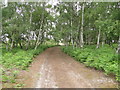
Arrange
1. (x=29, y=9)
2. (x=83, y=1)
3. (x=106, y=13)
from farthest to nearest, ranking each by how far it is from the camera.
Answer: (x=29, y=9) → (x=83, y=1) → (x=106, y=13)

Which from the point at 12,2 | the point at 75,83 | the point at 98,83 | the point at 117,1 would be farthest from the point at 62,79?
the point at 12,2

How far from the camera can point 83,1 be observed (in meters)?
16.9

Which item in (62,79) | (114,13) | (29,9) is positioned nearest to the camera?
(62,79)

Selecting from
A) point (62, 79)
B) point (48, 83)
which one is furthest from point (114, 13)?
point (48, 83)

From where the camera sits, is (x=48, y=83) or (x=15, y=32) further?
(x=15, y=32)

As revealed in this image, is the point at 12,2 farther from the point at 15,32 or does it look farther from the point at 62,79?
the point at 62,79

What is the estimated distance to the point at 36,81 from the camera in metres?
6.51

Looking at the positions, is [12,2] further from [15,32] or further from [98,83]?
[98,83]

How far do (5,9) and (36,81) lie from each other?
45.8 feet

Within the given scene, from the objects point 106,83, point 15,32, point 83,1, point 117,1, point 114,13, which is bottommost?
point 106,83

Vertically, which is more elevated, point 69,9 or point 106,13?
point 69,9

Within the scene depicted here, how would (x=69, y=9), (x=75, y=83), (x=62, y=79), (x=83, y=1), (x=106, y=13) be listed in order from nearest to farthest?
1. (x=75, y=83)
2. (x=62, y=79)
3. (x=106, y=13)
4. (x=83, y=1)
5. (x=69, y=9)

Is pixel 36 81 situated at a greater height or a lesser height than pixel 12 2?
lesser

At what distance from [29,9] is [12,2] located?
289cm
